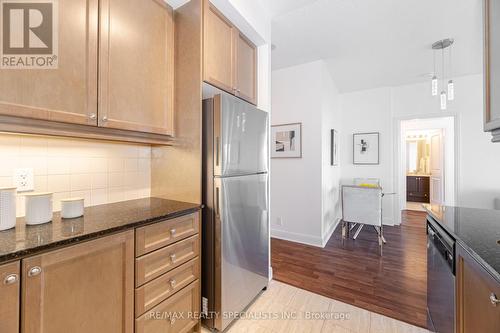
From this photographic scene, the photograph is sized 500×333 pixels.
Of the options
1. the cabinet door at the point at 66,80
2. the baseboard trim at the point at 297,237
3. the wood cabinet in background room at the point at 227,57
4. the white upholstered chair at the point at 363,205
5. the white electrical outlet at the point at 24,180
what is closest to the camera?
the cabinet door at the point at 66,80

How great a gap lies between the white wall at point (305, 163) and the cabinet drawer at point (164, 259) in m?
2.17

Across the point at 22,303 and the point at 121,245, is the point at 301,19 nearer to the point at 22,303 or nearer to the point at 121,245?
the point at 121,245

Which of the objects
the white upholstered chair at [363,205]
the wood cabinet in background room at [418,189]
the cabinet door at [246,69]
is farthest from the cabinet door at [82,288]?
the wood cabinet in background room at [418,189]

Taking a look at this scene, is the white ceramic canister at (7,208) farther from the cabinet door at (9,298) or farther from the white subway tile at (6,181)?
the cabinet door at (9,298)

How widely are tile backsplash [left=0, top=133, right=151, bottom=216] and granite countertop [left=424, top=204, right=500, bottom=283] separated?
2.00 m

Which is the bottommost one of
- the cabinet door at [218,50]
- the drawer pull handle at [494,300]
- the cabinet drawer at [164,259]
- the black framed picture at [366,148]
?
the cabinet drawer at [164,259]

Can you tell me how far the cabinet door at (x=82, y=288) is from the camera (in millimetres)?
777

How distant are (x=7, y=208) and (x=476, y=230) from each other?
2283mm

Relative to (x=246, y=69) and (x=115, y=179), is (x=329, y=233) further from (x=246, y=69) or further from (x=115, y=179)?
(x=115, y=179)

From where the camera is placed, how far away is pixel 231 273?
1556 mm

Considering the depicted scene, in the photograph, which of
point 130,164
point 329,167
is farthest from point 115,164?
point 329,167

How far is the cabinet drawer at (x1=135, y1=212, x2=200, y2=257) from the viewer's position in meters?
1.11

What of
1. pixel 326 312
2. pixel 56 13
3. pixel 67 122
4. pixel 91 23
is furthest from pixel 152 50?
pixel 326 312

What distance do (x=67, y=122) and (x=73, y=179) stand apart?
0.47 meters
